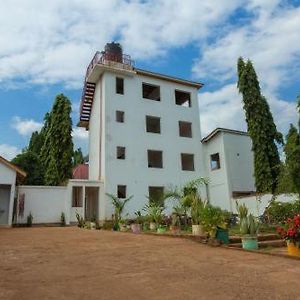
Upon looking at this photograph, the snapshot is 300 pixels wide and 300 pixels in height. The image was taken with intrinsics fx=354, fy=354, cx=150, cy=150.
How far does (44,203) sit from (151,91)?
13204 mm

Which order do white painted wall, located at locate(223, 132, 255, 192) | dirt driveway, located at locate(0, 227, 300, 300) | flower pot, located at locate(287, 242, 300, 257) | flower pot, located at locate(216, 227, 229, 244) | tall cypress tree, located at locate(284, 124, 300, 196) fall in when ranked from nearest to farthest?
dirt driveway, located at locate(0, 227, 300, 300) → flower pot, located at locate(287, 242, 300, 257) → flower pot, located at locate(216, 227, 229, 244) → tall cypress tree, located at locate(284, 124, 300, 196) → white painted wall, located at locate(223, 132, 255, 192)

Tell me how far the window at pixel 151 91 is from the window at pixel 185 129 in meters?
2.93

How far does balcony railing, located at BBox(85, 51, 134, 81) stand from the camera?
26750mm

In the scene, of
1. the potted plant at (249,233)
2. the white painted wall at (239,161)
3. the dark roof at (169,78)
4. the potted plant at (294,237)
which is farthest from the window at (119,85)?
the potted plant at (294,237)

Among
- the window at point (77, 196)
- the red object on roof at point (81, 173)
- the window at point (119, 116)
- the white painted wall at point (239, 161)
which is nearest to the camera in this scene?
the window at point (77, 196)

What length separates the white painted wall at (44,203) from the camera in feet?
73.3

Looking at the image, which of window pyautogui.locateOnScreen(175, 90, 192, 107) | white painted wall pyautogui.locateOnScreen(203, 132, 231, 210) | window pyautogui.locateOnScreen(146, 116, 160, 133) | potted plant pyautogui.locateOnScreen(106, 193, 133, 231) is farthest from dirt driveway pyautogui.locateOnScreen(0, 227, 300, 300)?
window pyautogui.locateOnScreen(175, 90, 192, 107)

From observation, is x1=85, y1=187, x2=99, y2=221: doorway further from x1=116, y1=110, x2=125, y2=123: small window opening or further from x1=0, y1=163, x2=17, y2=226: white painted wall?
x1=0, y1=163, x2=17, y2=226: white painted wall

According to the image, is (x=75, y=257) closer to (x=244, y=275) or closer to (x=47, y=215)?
(x=244, y=275)

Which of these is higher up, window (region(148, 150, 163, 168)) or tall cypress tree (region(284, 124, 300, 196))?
window (region(148, 150, 163, 168))

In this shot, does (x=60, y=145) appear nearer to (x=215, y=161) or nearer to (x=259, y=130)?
(x=215, y=161)

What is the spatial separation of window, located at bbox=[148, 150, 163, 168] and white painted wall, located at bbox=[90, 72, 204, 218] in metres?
0.63

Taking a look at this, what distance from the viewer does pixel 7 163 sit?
20094 millimetres

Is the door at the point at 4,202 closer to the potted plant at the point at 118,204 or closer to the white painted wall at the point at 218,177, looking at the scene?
the potted plant at the point at 118,204
